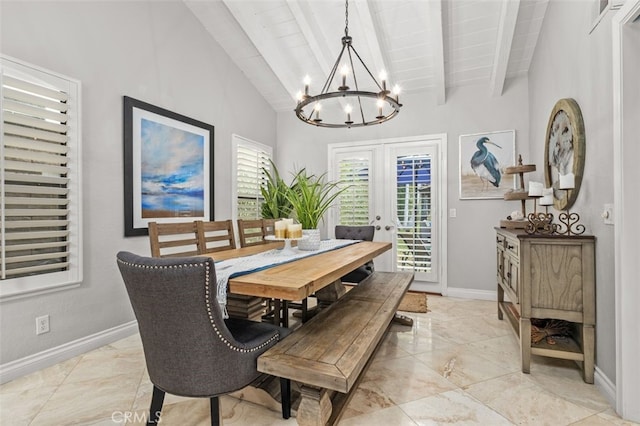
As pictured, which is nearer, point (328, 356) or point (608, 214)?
point (328, 356)

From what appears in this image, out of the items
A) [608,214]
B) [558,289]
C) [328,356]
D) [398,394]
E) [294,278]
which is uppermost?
[608,214]

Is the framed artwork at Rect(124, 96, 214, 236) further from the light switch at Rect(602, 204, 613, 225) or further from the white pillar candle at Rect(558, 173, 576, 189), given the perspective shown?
the light switch at Rect(602, 204, 613, 225)

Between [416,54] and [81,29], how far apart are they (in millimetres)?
3314

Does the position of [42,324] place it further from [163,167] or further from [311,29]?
[311,29]

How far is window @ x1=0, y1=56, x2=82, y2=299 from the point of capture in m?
2.10

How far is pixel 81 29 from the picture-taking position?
251 centimetres

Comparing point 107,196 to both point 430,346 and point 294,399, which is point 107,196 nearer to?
point 294,399

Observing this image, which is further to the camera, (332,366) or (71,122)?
(71,122)

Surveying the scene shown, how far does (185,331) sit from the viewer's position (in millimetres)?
1271

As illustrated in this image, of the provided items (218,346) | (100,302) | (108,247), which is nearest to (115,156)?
(108,247)

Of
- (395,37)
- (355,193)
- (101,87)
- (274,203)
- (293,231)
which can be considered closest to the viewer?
(293,231)

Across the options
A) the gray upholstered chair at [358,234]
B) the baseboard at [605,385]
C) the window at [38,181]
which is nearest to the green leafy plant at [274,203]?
the gray upholstered chair at [358,234]

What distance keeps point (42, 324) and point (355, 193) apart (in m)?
3.66

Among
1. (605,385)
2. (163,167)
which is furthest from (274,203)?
(605,385)
